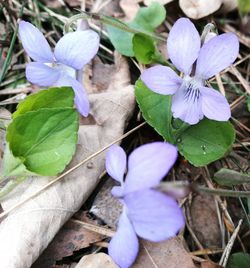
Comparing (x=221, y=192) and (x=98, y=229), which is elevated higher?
(x=221, y=192)

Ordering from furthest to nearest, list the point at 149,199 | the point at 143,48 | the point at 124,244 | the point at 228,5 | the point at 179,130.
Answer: the point at 228,5, the point at 143,48, the point at 179,130, the point at 124,244, the point at 149,199

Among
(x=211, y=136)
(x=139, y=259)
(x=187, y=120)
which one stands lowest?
(x=139, y=259)

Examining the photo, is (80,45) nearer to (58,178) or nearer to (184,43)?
(184,43)

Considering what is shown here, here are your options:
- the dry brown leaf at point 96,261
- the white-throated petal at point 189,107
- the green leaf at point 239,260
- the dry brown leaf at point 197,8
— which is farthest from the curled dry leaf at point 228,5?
the dry brown leaf at point 96,261

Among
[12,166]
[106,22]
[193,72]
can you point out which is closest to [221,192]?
[193,72]

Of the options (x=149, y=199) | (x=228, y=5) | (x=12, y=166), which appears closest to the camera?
(x=149, y=199)

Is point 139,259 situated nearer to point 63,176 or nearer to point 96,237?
point 96,237

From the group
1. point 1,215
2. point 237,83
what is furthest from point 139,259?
point 237,83
